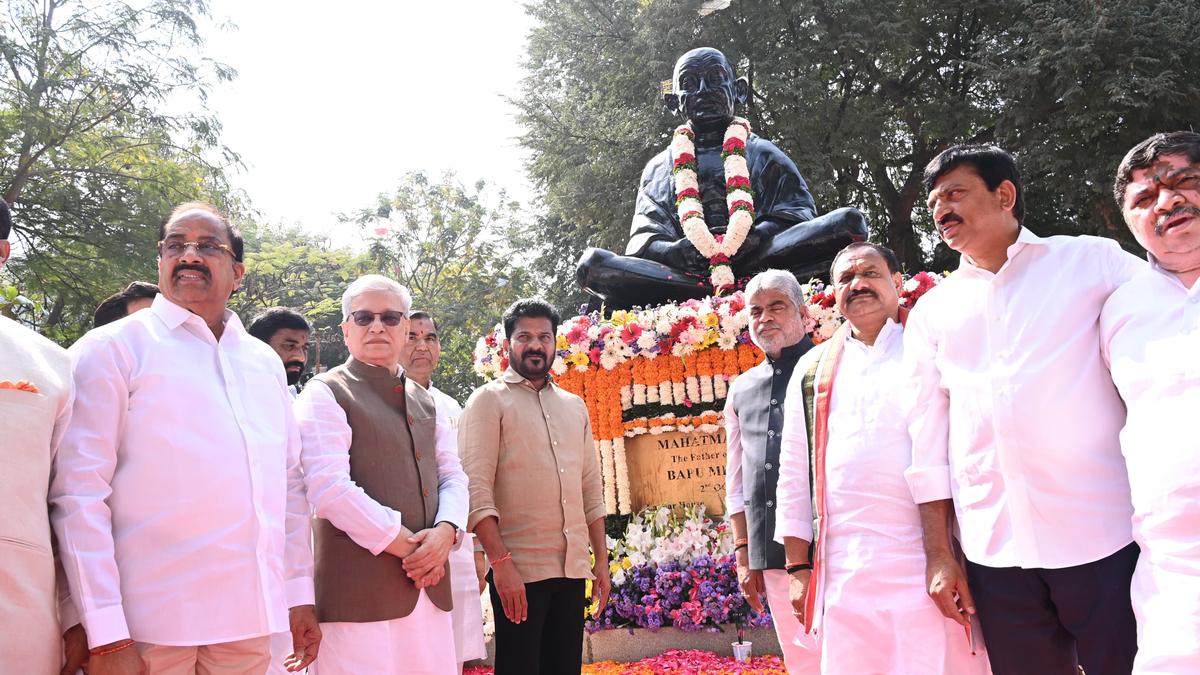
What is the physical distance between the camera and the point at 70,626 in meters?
2.10

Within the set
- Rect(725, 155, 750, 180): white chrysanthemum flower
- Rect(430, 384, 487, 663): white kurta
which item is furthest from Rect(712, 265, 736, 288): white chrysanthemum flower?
Rect(430, 384, 487, 663): white kurta

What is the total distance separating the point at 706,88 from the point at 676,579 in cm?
428

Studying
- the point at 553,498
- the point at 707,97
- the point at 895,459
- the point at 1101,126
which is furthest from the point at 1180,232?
the point at 1101,126

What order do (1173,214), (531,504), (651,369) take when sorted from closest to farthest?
1. (1173,214)
2. (531,504)
3. (651,369)

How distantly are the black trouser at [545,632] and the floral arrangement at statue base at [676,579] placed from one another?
1.76 m

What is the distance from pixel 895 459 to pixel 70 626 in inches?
92.0

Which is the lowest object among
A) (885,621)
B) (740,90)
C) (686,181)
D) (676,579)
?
(676,579)

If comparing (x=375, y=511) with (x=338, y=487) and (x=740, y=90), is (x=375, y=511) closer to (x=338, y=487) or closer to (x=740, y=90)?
(x=338, y=487)

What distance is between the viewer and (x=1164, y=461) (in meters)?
2.01

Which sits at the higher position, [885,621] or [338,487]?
[338,487]

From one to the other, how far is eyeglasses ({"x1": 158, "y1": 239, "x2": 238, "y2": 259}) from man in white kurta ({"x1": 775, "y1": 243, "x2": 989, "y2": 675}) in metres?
2.02

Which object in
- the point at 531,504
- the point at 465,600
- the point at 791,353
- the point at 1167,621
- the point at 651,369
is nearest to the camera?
the point at 1167,621

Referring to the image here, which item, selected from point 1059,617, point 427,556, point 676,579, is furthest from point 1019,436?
point 676,579

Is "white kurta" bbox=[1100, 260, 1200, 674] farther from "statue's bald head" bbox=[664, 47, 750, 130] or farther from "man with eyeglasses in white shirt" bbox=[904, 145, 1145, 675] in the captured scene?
"statue's bald head" bbox=[664, 47, 750, 130]
